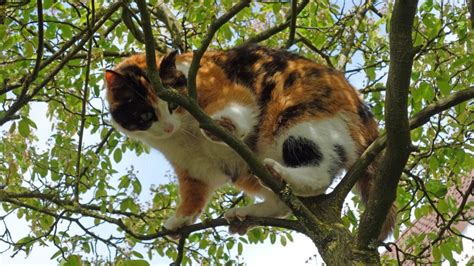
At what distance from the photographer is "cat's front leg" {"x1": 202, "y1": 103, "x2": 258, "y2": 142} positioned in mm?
3809

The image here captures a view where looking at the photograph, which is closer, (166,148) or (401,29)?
(401,29)

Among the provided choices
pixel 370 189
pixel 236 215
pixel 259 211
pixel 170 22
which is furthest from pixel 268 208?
pixel 170 22

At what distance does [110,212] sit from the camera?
4.57m

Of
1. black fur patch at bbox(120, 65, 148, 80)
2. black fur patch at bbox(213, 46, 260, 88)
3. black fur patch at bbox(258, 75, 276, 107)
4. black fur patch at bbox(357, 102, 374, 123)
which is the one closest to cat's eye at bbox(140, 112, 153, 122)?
black fur patch at bbox(120, 65, 148, 80)

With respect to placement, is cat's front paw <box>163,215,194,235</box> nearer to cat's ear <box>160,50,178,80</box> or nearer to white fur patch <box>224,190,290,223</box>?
white fur patch <box>224,190,290,223</box>

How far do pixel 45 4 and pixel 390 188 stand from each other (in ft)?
10.8

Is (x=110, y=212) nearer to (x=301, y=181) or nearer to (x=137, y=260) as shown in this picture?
(x=137, y=260)

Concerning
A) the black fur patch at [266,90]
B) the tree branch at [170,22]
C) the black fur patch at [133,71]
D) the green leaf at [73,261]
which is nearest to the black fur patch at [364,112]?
the black fur patch at [266,90]

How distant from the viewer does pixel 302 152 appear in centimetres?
371

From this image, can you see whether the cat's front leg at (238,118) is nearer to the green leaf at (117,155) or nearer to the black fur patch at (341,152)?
the black fur patch at (341,152)

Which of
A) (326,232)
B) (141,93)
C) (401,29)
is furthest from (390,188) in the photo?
(141,93)

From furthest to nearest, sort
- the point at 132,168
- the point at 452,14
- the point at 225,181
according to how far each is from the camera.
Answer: the point at 132,168 → the point at 452,14 → the point at 225,181

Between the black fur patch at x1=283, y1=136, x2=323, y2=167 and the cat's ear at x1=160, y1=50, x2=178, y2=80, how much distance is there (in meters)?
0.91

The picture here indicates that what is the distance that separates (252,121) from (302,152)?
1.41 ft
